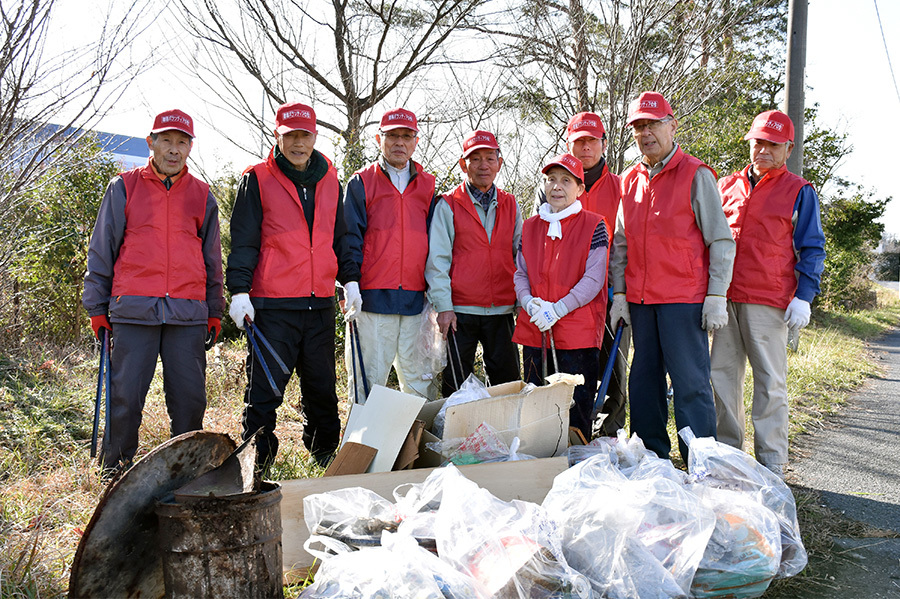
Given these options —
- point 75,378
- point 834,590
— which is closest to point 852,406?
point 834,590

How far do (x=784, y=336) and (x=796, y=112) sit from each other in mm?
4232

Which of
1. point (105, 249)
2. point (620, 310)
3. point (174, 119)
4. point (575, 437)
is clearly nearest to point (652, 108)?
point (620, 310)

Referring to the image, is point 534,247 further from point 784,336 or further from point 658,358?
point 784,336

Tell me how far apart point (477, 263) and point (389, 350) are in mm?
759

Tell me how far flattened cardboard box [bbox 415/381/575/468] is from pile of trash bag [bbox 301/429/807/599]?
0.54 m

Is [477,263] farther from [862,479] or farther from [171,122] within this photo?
[862,479]

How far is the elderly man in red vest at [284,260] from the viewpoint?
3762mm

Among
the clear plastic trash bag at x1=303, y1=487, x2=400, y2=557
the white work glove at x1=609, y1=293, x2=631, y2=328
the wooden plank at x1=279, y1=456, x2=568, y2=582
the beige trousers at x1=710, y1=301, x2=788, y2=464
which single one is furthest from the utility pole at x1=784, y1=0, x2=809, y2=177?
the clear plastic trash bag at x1=303, y1=487, x2=400, y2=557

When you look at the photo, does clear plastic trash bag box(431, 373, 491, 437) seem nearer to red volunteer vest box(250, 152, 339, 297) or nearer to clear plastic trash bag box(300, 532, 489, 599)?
red volunteer vest box(250, 152, 339, 297)

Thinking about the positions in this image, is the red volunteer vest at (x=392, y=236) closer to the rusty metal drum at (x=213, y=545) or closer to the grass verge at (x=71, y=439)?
the grass verge at (x=71, y=439)

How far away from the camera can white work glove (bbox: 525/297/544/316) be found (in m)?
3.81

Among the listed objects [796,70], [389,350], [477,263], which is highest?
[796,70]

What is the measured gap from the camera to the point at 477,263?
13.8 ft

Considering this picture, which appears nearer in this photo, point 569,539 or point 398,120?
point 569,539
